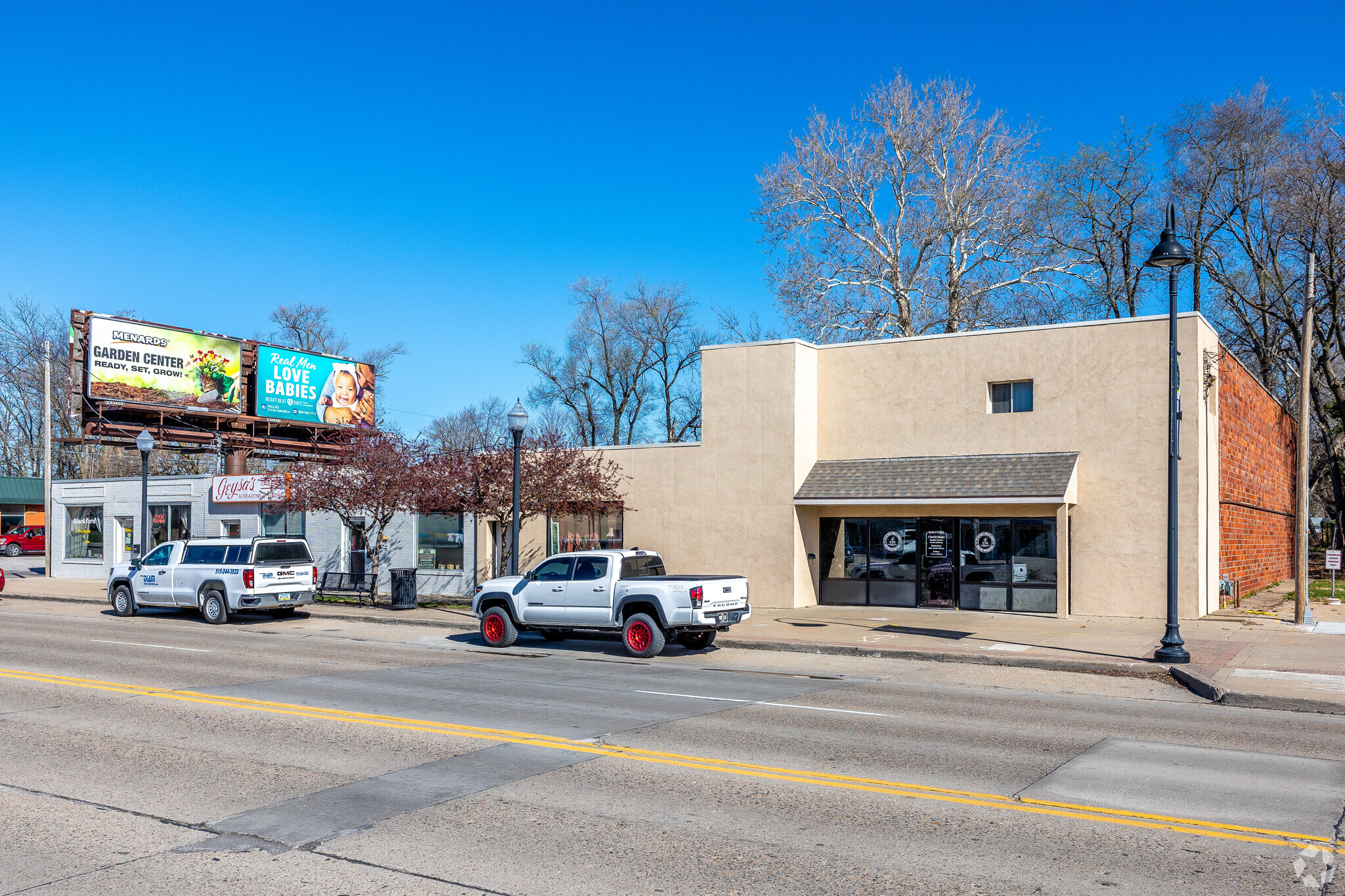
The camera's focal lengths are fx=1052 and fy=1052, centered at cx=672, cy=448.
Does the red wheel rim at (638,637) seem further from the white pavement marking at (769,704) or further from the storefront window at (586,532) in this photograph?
the storefront window at (586,532)

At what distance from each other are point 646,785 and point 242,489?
27.4 m

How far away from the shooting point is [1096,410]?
23031mm

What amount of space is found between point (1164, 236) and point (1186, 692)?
21.8 feet

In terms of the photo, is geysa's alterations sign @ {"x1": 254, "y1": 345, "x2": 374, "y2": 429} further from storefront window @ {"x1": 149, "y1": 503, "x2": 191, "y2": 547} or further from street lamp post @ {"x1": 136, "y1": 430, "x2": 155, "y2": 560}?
street lamp post @ {"x1": 136, "y1": 430, "x2": 155, "y2": 560}

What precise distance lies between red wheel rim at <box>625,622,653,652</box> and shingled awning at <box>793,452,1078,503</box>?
28.6 ft

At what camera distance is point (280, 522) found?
32719 millimetres

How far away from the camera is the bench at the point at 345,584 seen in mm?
28906

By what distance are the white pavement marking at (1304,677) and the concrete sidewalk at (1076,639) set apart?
0.02m

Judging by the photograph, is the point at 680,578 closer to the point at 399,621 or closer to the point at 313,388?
the point at 399,621

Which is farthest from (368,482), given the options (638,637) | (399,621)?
(638,637)

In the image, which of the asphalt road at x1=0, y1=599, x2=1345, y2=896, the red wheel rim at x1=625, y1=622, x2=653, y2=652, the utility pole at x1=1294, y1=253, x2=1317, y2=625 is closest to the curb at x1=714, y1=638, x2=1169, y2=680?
the asphalt road at x1=0, y1=599, x2=1345, y2=896

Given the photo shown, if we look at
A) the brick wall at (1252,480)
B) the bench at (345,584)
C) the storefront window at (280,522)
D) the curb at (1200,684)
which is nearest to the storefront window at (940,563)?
the brick wall at (1252,480)

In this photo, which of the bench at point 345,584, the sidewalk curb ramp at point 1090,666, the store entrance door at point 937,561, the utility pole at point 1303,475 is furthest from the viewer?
the bench at point 345,584

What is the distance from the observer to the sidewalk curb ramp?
12.9 m
